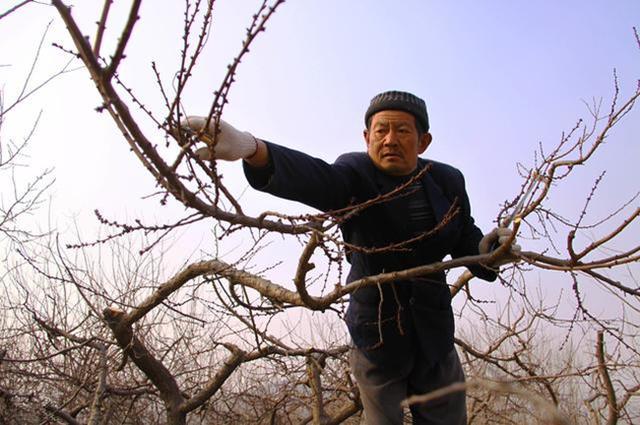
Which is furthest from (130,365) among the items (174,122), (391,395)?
(174,122)

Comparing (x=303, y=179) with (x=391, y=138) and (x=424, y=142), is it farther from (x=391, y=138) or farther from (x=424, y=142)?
(x=424, y=142)

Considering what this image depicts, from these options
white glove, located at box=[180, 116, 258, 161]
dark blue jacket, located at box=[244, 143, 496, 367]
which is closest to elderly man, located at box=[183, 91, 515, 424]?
dark blue jacket, located at box=[244, 143, 496, 367]

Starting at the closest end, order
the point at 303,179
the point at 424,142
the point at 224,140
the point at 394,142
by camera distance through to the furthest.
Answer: the point at 224,140
the point at 303,179
the point at 394,142
the point at 424,142

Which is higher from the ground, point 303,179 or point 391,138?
point 391,138

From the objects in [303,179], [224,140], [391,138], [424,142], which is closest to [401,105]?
[391,138]

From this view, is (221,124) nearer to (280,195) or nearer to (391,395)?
(280,195)

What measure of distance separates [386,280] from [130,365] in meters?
3.88

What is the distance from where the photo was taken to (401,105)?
2236 millimetres

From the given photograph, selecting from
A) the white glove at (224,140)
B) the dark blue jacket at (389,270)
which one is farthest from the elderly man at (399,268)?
the white glove at (224,140)

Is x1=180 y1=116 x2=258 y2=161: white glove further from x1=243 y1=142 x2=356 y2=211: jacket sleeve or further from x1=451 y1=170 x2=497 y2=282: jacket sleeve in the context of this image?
x1=451 y1=170 x2=497 y2=282: jacket sleeve

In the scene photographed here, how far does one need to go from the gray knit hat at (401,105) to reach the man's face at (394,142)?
2cm

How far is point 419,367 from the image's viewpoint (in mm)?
2244

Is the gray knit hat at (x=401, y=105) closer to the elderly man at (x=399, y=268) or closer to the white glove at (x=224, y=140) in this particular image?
the elderly man at (x=399, y=268)

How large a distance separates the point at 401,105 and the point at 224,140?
99cm
